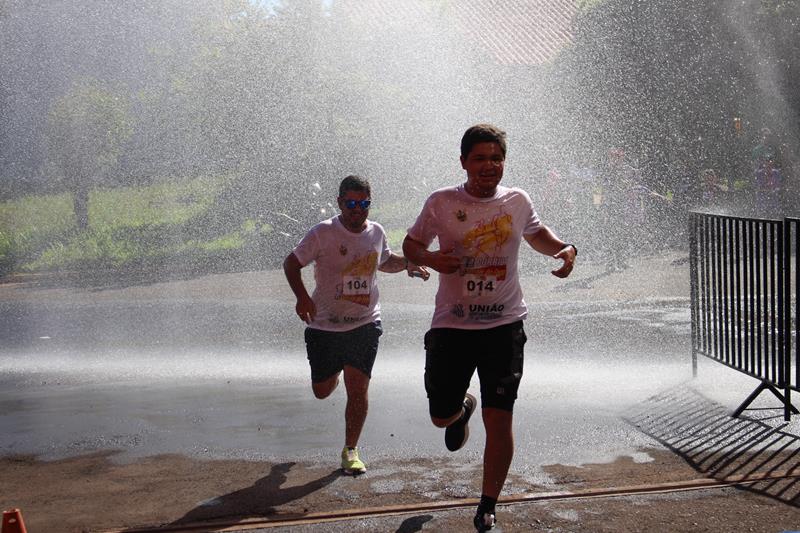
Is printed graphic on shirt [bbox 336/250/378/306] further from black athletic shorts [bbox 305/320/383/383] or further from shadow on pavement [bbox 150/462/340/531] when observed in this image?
shadow on pavement [bbox 150/462/340/531]

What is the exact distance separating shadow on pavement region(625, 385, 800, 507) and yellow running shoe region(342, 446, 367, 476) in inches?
68.8

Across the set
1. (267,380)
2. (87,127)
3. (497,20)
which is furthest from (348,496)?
(497,20)

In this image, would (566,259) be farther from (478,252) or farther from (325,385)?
(325,385)

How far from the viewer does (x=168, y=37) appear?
24.5 m

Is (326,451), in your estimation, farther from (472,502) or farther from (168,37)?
(168,37)

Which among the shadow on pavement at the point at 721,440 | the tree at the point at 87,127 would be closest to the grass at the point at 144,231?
the tree at the point at 87,127

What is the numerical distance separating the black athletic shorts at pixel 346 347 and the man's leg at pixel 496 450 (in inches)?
47.3

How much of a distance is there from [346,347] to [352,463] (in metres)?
0.63

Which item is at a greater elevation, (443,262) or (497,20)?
(497,20)

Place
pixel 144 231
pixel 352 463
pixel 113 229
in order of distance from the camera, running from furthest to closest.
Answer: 1. pixel 113 229
2. pixel 144 231
3. pixel 352 463

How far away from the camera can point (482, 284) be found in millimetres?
4793

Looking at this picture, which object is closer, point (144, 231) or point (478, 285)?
point (478, 285)

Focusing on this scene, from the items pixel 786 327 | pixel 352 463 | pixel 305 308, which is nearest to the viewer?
pixel 305 308

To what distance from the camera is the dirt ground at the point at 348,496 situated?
473 cm
